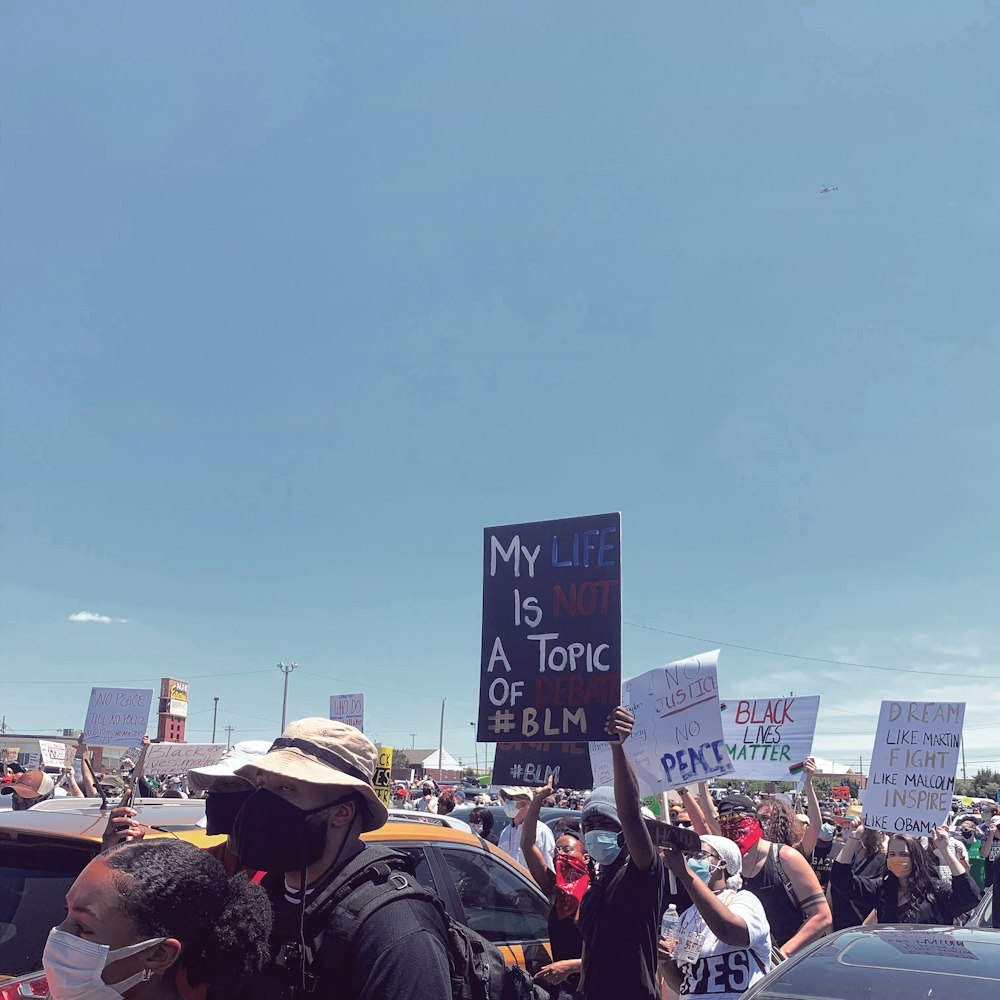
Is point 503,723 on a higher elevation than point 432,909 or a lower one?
higher

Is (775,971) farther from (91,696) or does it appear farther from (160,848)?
(91,696)

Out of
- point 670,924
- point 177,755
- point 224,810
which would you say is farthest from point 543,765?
point 177,755

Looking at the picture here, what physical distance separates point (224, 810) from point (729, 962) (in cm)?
255

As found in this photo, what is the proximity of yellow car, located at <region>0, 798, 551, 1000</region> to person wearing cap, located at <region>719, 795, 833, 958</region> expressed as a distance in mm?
1387

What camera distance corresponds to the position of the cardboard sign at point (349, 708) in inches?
699

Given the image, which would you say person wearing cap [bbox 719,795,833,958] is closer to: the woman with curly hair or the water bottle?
the water bottle

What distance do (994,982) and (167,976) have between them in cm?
266

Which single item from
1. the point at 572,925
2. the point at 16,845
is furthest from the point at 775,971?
the point at 16,845

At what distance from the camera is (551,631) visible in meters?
5.21

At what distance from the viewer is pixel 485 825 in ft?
36.9

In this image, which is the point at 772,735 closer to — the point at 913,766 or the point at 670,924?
the point at 913,766

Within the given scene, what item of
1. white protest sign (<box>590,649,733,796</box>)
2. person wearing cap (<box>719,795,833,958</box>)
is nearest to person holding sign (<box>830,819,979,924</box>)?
person wearing cap (<box>719,795,833,958</box>)

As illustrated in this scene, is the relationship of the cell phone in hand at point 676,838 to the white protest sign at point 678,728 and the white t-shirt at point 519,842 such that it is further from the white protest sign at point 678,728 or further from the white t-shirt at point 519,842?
the white t-shirt at point 519,842

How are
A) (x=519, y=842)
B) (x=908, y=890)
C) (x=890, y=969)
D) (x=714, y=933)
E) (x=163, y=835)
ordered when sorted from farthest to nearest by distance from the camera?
(x=908, y=890), (x=519, y=842), (x=714, y=933), (x=163, y=835), (x=890, y=969)
